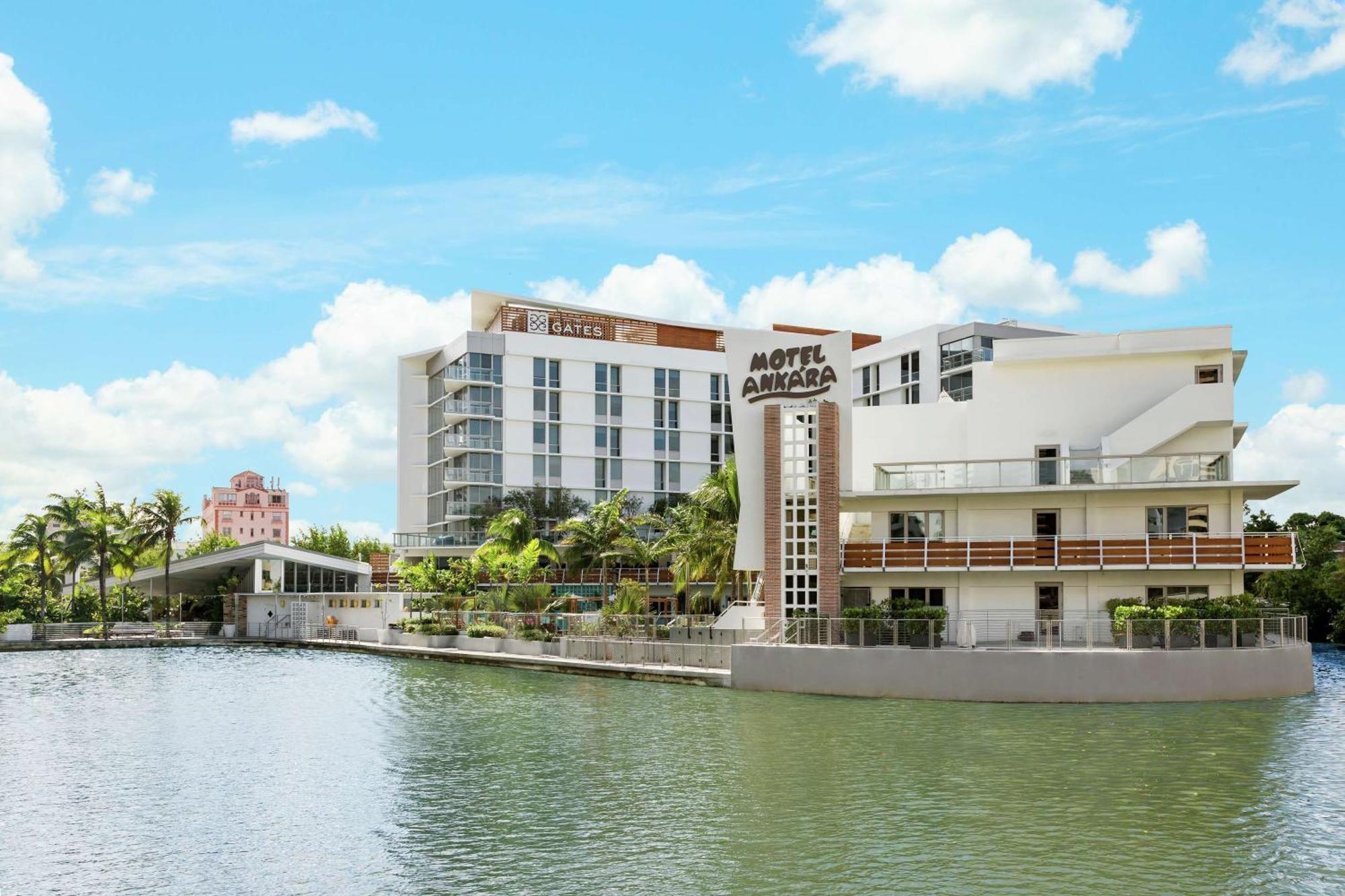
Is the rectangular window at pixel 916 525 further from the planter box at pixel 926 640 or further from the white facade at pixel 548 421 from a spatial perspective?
the white facade at pixel 548 421

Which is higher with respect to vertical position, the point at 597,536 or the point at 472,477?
the point at 472,477

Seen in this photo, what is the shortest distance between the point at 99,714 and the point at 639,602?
961 inches

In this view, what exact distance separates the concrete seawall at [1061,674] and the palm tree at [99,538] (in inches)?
2131

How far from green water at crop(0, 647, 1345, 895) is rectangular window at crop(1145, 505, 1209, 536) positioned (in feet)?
24.7

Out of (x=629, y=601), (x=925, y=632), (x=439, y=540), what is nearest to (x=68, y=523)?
(x=439, y=540)

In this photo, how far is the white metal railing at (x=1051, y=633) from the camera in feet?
129

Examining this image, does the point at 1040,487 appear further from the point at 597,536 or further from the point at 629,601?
the point at 597,536

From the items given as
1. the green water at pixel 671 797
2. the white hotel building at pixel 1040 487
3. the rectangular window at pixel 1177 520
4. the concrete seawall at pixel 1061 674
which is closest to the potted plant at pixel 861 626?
the concrete seawall at pixel 1061 674

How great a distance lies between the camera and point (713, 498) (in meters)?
57.0

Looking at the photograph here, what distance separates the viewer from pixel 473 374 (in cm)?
10025

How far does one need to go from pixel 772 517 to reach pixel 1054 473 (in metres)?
10.7

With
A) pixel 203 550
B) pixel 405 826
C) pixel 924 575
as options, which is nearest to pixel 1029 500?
pixel 924 575

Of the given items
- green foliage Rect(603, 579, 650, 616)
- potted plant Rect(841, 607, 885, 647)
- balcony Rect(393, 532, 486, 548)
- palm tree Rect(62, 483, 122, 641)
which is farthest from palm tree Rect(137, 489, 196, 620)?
potted plant Rect(841, 607, 885, 647)

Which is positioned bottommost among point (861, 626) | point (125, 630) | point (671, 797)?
point (671, 797)
